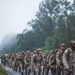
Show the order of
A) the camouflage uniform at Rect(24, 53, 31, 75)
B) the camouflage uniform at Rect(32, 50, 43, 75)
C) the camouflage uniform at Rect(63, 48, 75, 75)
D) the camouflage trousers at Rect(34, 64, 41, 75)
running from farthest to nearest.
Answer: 1. the camouflage uniform at Rect(24, 53, 31, 75)
2. the camouflage uniform at Rect(32, 50, 43, 75)
3. the camouflage trousers at Rect(34, 64, 41, 75)
4. the camouflage uniform at Rect(63, 48, 75, 75)

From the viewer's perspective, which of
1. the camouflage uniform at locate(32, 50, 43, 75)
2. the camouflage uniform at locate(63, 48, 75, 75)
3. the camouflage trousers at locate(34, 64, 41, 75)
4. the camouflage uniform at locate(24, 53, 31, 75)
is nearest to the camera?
the camouflage uniform at locate(63, 48, 75, 75)

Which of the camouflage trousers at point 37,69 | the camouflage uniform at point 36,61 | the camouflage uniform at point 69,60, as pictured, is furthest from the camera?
the camouflage uniform at point 36,61

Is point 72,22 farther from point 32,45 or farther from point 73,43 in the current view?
point 73,43

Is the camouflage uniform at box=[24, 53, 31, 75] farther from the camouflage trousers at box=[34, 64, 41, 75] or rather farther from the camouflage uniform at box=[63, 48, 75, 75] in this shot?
the camouflage uniform at box=[63, 48, 75, 75]

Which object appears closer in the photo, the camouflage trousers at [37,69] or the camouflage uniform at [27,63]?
the camouflage trousers at [37,69]

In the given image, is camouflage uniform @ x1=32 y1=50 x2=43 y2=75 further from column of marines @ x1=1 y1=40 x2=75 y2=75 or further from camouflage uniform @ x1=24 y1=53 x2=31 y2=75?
camouflage uniform @ x1=24 y1=53 x2=31 y2=75

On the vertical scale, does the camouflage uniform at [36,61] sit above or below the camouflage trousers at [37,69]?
above

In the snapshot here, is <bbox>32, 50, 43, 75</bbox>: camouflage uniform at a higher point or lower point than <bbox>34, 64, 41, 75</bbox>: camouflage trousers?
higher

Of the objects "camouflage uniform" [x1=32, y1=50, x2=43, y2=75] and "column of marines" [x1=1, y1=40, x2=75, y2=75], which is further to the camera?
"camouflage uniform" [x1=32, y1=50, x2=43, y2=75]

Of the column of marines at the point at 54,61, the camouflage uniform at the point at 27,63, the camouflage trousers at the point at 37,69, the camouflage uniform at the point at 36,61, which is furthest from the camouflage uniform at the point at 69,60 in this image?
the camouflage uniform at the point at 27,63

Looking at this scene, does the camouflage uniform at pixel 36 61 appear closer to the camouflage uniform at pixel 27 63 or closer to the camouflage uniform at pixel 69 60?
the camouflage uniform at pixel 27 63

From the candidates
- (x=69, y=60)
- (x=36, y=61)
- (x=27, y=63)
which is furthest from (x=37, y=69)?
(x=69, y=60)

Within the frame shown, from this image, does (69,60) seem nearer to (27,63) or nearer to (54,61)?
(54,61)

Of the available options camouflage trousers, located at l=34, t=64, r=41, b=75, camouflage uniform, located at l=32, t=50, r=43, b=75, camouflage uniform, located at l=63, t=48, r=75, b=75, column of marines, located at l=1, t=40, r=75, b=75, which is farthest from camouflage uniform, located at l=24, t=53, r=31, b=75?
camouflage uniform, located at l=63, t=48, r=75, b=75
